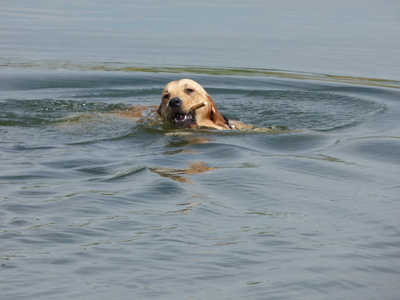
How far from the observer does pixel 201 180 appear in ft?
19.1

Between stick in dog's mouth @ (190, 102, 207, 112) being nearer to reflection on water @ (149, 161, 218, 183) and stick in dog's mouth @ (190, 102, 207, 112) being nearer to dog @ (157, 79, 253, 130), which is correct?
dog @ (157, 79, 253, 130)

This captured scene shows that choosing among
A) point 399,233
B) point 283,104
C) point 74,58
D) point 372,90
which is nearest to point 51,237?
point 399,233

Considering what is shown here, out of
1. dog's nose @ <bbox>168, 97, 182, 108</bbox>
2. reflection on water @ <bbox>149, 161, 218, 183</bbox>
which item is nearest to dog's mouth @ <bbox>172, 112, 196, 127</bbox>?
dog's nose @ <bbox>168, 97, 182, 108</bbox>

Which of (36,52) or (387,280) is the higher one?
(36,52)

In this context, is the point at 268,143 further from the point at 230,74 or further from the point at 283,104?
the point at 230,74

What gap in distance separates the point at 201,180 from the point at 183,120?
255cm

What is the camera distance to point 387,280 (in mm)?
3883

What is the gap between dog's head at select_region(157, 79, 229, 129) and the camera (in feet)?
27.1

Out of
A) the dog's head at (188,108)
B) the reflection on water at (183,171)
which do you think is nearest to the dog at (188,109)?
the dog's head at (188,108)

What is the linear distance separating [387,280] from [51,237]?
75.8 inches

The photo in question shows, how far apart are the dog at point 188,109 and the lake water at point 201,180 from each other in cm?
26

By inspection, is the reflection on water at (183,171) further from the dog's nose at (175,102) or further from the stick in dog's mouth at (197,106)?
the stick in dog's mouth at (197,106)

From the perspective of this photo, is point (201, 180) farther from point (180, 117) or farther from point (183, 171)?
point (180, 117)

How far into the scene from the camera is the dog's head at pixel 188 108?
827cm
